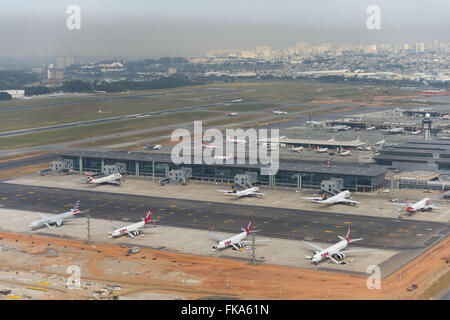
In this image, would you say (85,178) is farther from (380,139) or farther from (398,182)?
(380,139)

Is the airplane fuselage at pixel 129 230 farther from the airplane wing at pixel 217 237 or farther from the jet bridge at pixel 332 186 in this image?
the jet bridge at pixel 332 186

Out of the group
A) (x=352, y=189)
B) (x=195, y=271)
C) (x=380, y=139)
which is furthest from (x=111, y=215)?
(x=380, y=139)

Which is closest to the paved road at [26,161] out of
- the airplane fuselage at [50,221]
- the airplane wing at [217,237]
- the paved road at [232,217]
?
the paved road at [232,217]

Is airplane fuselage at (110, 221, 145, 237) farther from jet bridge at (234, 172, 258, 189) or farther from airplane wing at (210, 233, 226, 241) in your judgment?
jet bridge at (234, 172, 258, 189)

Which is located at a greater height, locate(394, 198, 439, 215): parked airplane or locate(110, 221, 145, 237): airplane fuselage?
locate(394, 198, 439, 215): parked airplane

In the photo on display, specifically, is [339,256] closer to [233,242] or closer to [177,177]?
[233,242]

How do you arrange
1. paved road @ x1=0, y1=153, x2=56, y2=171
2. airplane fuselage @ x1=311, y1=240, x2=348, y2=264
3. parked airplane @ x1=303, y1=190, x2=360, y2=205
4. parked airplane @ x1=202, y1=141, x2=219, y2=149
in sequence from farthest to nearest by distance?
parked airplane @ x1=202, y1=141, x2=219, y2=149, paved road @ x1=0, y1=153, x2=56, y2=171, parked airplane @ x1=303, y1=190, x2=360, y2=205, airplane fuselage @ x1=311, y1=240, x2=348, y2=264

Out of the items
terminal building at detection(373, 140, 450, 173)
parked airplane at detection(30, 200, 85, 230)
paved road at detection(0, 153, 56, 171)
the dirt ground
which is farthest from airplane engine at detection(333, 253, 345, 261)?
paved road at detection(0, 153, 56, 171)
